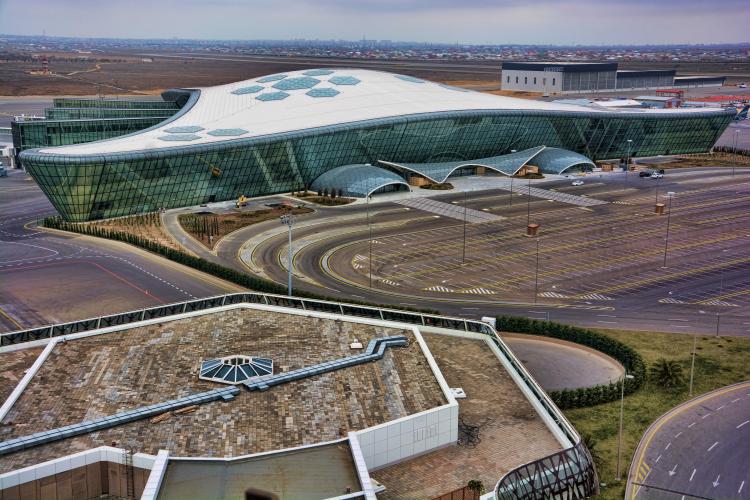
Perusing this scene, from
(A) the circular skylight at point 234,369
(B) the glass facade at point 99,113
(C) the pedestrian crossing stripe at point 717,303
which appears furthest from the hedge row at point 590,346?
(B) the glass facade at point 99,113

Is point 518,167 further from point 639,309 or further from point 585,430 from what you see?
point 585,430

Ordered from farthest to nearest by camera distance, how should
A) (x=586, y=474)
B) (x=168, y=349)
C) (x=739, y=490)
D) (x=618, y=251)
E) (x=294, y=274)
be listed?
(x=618, y=251) → (x=294, y=274) → (x=168, y=349) → (x=739, y=490) → (x=586, y=474)

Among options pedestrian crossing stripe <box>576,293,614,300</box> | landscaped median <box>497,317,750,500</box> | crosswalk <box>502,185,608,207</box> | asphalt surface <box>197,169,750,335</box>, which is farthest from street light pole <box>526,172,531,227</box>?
landscaped median <box>497,317,750,500</box>

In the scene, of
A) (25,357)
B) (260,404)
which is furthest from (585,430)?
(25,357)

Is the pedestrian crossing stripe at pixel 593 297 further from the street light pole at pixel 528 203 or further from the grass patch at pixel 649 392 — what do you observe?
the street light pole at pixel 528 203

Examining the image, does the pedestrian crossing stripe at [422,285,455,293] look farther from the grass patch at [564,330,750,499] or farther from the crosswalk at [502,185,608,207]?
the crosswalk at [502,185,608,207]

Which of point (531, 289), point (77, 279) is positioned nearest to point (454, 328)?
point (531, 289)
